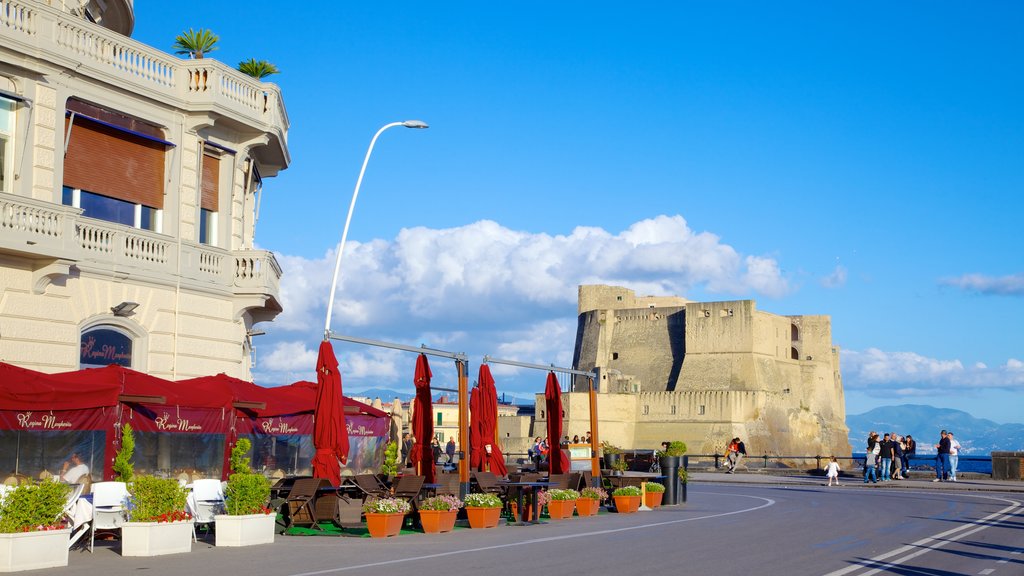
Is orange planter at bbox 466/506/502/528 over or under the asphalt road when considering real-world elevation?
over

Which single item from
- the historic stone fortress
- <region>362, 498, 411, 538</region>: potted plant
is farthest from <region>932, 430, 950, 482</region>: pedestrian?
the historic stone fortress

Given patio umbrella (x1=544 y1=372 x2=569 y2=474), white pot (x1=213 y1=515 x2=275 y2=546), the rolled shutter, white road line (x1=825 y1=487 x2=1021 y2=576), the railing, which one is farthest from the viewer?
patio umbrella (x1=544 y1=372 x2=569 y2=474)

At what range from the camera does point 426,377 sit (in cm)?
2189

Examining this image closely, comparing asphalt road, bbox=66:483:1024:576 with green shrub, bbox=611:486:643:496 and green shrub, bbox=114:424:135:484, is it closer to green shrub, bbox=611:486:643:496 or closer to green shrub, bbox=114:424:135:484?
green shrub, bbox=611:486:643:496

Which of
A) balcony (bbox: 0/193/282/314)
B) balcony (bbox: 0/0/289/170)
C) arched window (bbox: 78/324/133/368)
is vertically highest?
balcony (bbox: 0/0/289/170)

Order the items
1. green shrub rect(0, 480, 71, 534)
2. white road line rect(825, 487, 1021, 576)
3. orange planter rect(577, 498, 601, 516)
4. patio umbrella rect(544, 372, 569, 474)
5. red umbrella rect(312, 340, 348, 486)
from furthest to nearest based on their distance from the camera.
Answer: patio umbrella rect(544, 372, 569, 474), orange planter rect(577, 498, 601, 516), red umbrella rect(312, 340, 348, 486), white road line rect(825, 487, 1021, 576), green shrub rect(0, 480, 71, 534)

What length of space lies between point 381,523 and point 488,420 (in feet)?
20.3

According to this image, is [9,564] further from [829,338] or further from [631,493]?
[829,338]

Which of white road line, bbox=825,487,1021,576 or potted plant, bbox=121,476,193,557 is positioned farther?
potted plant, bbox=121,476,193,557

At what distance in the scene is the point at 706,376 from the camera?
333 feet

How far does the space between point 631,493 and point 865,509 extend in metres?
5.21

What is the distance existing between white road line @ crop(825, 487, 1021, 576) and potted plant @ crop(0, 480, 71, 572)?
351 inches

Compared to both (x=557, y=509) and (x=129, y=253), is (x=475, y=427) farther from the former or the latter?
(x=129, y=253)

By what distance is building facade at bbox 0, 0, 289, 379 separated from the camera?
19.7 meters
